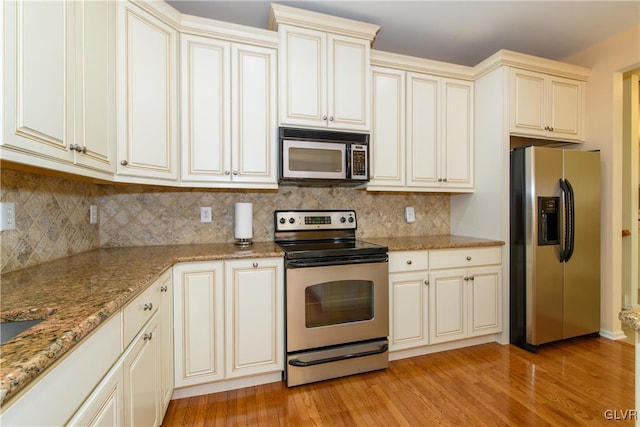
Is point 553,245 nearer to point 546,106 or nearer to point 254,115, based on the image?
point 546,106

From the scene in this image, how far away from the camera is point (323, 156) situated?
7.32 feet

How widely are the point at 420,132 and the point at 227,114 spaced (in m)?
1.63

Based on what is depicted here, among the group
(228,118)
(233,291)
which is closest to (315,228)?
(233,291)

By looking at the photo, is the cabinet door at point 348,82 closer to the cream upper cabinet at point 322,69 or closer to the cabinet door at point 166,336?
the cream upper cabinet at point 322,69

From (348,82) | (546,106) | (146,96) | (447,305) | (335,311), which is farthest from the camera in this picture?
(546,106)

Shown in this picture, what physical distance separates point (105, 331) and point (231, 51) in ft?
6.27

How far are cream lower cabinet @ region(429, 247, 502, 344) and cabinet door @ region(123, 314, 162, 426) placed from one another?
1.93m

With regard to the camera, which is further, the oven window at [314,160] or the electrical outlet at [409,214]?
the electrical outlet at [409,214]

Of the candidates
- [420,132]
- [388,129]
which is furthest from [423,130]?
[388,129]

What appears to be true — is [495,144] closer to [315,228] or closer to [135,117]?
[315,228]

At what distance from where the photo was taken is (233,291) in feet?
6.14

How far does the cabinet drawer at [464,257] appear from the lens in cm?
238

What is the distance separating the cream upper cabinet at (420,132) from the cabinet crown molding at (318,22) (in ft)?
1.02

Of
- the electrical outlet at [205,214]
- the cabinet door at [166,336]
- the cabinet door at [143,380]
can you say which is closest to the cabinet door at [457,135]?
the electrical outlet at [205,214]
